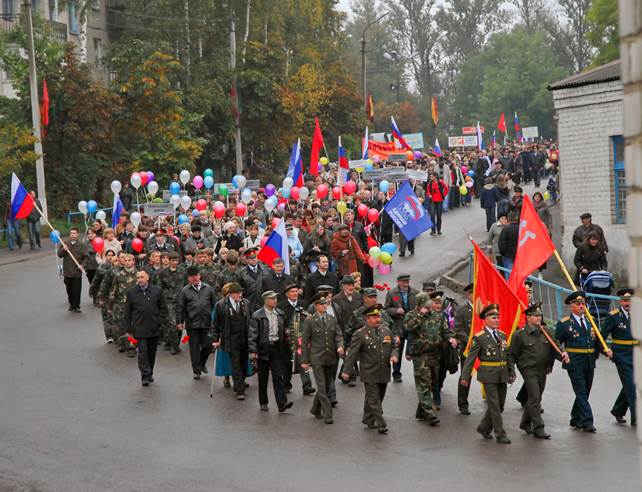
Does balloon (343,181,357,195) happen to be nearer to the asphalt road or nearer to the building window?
the building window

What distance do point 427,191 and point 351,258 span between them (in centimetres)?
1158

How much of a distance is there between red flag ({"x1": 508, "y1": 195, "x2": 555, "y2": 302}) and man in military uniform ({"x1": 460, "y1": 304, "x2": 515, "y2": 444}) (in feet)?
3.67

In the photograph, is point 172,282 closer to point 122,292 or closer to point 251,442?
point 122,292

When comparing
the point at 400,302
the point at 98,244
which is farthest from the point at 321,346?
the point at 98,244

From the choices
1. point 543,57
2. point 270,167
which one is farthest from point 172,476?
point 543,57

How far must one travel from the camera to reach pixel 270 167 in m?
56.6

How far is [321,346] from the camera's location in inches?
577

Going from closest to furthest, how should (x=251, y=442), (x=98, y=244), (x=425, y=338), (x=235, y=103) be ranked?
(x=251, y=442) < (x=425, y=338) < (x=98, y=244) < (x=235, y=103)

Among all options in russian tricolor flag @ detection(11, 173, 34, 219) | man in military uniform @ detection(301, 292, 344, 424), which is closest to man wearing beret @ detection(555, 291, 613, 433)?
man in military uniform @ detection(301, 292, 344, 424)

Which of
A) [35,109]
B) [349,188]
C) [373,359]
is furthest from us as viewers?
[35,109]

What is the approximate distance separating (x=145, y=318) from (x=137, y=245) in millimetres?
6167

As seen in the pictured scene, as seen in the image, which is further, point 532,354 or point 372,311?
point 372,311

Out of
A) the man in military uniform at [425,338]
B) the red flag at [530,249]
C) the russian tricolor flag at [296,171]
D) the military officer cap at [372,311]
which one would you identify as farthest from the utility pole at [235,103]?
the military officer cap at [372,311]

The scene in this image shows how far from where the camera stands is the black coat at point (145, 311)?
1664 centimetres
